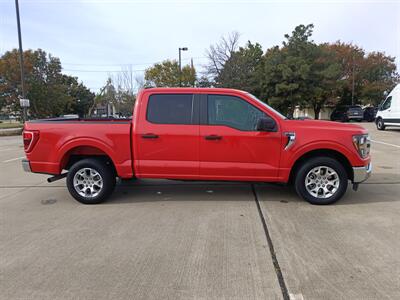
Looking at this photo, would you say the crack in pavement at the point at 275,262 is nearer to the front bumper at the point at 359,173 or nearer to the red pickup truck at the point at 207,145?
the red pickup truck at the point at 207,145

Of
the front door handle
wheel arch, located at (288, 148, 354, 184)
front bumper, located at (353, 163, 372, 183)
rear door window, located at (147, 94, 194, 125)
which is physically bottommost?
front bumper, located at (353, 163, 372, 183)

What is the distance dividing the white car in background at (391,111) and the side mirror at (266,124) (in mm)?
16455

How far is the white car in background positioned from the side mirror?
16455mm

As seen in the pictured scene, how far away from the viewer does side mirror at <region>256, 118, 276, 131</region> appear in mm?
5234

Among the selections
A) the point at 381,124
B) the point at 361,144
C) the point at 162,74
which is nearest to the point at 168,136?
the point at 361,144

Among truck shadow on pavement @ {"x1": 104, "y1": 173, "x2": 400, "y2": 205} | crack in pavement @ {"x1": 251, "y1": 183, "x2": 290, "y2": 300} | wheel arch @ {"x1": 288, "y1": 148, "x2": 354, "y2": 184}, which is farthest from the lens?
truck shadow on pavement @ {"x1": 104, "y1": 173, "x2": 400, "y2": 205}

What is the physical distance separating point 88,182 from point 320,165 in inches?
156

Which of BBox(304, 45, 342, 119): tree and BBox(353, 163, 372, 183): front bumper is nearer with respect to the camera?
BBox(353, 163, 372, 183): front bumper

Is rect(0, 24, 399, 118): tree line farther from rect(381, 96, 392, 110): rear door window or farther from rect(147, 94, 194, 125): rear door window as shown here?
rect(147, 94, 194, 125): rear door window

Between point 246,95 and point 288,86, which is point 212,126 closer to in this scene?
point 246,95

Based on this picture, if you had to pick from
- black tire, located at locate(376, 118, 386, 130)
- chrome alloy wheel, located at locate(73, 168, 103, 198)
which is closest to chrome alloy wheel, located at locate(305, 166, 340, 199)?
chrome alloy wheel, located at locate(73, 168, 103, 198)

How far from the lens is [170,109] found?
5586 mm

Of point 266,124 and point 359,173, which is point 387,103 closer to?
point 359,173

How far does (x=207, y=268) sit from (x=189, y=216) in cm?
163
